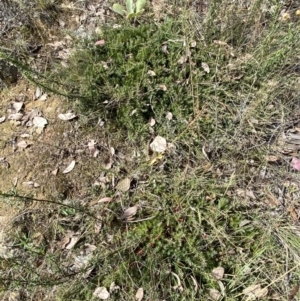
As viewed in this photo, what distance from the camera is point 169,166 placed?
258 centimetres

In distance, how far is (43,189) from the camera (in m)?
2.58

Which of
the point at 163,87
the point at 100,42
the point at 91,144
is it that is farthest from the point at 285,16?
the point at 91,144

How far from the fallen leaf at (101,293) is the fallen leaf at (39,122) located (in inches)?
46.8

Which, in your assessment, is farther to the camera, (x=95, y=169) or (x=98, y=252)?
(x=95, y=169)

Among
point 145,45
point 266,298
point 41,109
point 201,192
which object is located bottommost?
point 266,298

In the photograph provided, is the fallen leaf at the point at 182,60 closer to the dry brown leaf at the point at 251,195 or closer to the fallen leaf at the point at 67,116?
the fallen leaf at the point at 67,116

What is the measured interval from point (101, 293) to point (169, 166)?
2.85 feet

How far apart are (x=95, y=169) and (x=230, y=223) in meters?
0.93

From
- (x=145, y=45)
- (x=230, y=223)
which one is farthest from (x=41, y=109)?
(x=230, y=223)

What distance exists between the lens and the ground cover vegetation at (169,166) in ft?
7.42

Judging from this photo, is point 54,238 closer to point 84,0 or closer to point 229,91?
point 229,91

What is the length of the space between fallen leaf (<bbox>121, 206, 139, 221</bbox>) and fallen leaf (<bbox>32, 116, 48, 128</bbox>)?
890mm

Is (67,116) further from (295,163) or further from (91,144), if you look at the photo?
(295,163)

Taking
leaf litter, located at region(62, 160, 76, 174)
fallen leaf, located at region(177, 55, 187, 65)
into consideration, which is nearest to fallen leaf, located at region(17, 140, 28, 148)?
leaf litter, located at region(62, 160, 76, 174)
